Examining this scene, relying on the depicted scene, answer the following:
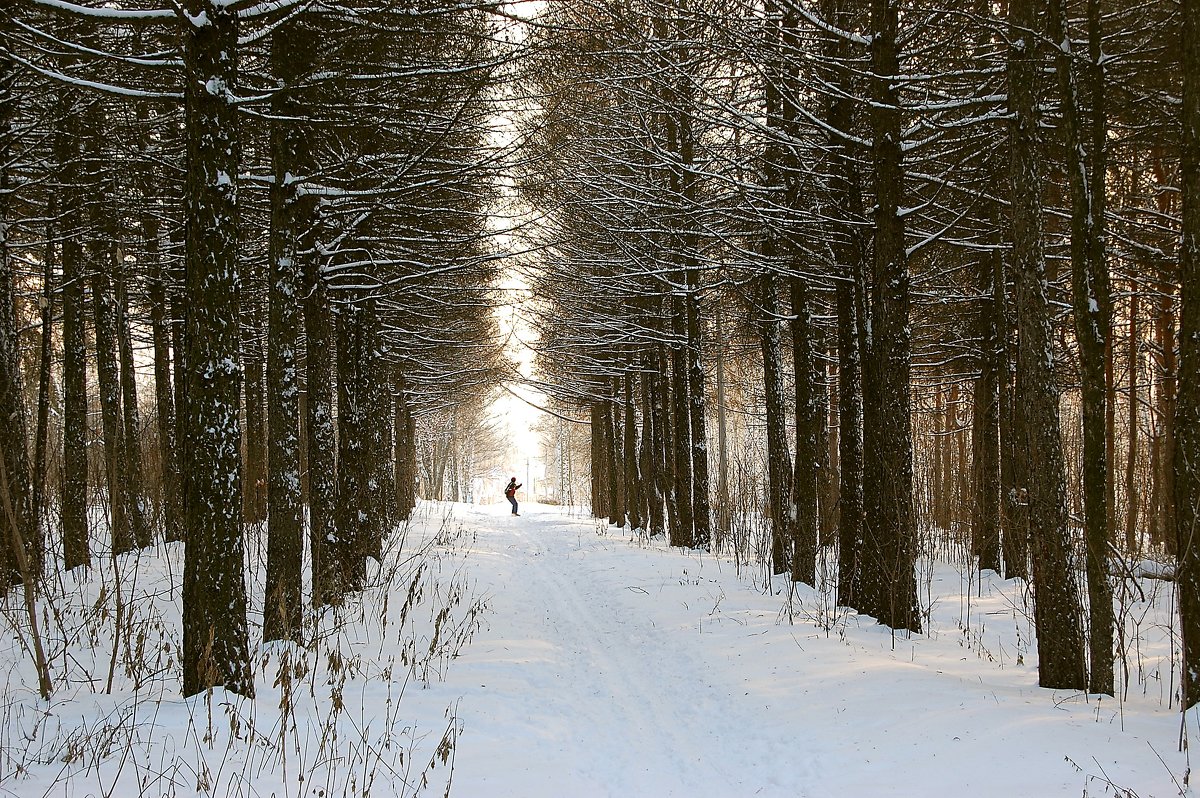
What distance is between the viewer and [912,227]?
9.71 metres

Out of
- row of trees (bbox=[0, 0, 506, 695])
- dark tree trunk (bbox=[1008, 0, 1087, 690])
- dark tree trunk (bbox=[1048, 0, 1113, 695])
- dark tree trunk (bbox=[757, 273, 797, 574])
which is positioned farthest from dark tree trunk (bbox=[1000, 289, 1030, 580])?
row of trees (bbox=[0, 0, 506, 695])

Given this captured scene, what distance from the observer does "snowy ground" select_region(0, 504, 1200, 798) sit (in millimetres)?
4188

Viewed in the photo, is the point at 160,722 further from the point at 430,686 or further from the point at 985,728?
the point at 985,728

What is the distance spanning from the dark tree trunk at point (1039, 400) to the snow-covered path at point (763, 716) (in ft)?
1.39

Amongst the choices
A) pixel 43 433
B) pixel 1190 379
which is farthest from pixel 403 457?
pixel 1190 379

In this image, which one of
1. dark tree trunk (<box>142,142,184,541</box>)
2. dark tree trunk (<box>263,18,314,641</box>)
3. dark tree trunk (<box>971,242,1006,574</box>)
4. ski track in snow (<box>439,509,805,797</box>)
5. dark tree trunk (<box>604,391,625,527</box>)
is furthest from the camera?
dark tree trunk (<box>604,391,625,527</box>)

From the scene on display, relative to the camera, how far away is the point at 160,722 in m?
4.69

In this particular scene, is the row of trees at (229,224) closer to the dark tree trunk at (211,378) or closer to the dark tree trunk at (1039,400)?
the dark tree trunk at (211,378)

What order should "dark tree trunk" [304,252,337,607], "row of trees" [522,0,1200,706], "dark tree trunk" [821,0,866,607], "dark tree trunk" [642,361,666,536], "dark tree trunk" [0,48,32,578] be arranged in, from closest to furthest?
1. "row of trees" [522,0,1200,706]
2. "dark tree trunk" [0,48,32,578]
3. "dark tree trunk" [304,252,337,607]
4. "dark tree trunk" [821,0,866,607]
5. "dark tree trunk" [642,361,666,536]

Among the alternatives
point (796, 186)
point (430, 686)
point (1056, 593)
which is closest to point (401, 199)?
point (796, 186)

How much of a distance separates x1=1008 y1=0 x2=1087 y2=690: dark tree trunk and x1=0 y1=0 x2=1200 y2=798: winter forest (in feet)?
0.09

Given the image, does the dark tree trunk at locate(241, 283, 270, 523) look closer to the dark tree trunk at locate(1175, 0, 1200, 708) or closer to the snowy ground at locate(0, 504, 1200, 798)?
the snowy ground at locate(0, 504, 1200, 798)

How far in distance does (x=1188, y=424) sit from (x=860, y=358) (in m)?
4.39

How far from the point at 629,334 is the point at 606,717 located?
8988 mm
